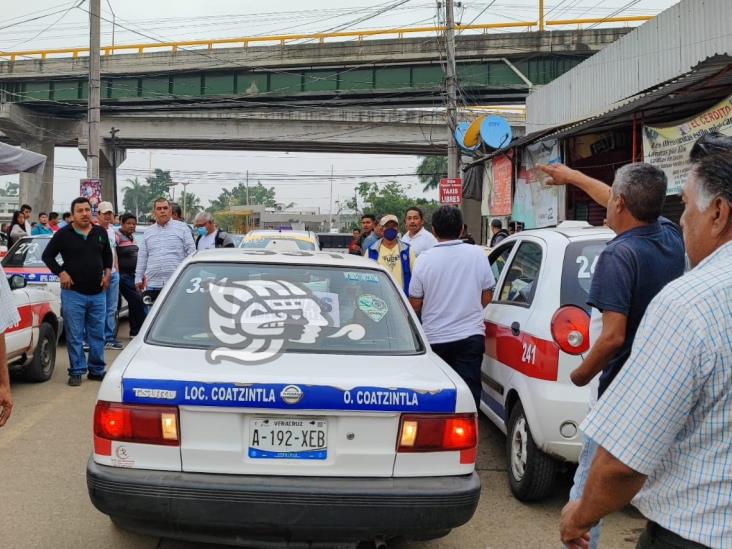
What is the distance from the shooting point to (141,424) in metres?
3.13

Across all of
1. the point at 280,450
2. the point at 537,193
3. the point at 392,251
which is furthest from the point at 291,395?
the point at 537,193

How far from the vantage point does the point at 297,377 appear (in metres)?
3.19

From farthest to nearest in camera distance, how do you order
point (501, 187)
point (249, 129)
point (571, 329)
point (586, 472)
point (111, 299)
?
point (249, 129), point (501, 187), point (111, 299), point (571, 329), point (586, 472)

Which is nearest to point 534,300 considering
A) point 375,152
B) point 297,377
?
point 297,377

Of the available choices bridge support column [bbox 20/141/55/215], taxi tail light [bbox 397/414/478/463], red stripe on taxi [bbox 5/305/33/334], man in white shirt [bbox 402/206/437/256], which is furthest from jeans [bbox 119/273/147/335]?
bridge support column [bbox 20/141/55/215]

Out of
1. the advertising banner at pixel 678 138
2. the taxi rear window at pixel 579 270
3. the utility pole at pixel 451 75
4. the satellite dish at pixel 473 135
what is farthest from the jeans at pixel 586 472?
the utility pole at pixel 451 75

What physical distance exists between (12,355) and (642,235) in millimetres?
5987

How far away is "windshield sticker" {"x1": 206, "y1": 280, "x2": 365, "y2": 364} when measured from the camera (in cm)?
359

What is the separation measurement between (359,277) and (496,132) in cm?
1311

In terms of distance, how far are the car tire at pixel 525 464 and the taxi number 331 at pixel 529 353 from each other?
298mm

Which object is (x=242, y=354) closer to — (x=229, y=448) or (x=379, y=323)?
(x=229, y=448)

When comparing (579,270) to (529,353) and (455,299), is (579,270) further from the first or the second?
(455,299)

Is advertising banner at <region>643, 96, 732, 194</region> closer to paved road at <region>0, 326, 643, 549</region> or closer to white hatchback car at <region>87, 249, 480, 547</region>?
paved road at <region>0, 326, 643, 549</region>

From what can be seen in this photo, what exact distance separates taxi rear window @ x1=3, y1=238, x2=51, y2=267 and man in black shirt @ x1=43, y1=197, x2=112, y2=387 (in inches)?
112
